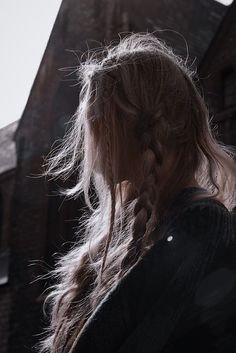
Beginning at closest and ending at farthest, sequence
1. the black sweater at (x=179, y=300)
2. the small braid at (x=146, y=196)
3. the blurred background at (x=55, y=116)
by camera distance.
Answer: the black sweater at (x=179, y=300), the small braid at (x=146, y=196), the blurred background at (x=55, y=116)

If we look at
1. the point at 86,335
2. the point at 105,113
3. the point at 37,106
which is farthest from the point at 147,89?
the point at 37,106

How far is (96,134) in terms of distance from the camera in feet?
5.05

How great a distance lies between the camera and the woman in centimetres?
Result: 117

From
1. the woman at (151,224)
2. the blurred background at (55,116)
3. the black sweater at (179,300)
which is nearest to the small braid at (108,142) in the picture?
the woman at (151,224)

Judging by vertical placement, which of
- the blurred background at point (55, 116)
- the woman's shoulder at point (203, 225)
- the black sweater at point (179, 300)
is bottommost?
the blurred background at point (55, 116)

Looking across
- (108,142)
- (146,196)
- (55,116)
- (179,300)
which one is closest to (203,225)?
(179,300)

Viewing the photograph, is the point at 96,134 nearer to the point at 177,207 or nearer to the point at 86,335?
the point at 177,207

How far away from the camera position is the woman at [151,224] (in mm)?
1165

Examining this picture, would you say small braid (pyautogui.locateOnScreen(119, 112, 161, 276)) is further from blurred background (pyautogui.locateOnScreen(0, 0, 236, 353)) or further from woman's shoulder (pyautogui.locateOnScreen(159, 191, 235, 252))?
blurred background (pyautogui.locateOnScreen(0, 0, 236, 353))

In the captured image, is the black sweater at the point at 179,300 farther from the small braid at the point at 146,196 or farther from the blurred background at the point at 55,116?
the blurred background at the point at 55,116

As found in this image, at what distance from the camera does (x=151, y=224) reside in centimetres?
140

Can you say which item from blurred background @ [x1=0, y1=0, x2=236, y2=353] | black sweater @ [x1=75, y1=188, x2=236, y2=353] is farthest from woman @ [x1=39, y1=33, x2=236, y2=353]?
blurred background @ [x1=0, y1=0, x2=236, y2=353]

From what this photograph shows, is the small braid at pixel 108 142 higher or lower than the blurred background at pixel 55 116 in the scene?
higher

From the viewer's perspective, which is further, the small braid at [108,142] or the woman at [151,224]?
the small braid at [108,142]
